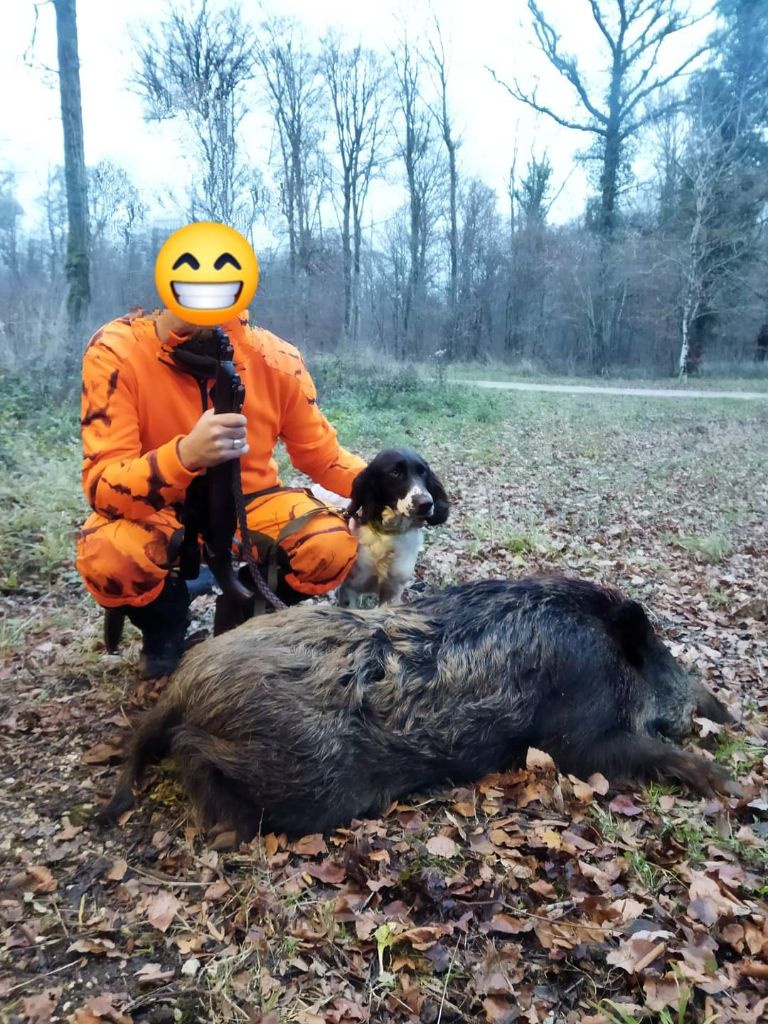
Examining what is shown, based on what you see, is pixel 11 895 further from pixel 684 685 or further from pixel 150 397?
pixel 684 685

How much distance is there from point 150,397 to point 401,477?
4.46 feet

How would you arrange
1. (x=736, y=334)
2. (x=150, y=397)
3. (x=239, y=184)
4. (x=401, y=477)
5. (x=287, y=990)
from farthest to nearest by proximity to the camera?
(x=736, y=334) → (x=239, y=184) → (x=401, y=477) → (x=150, y=397) → (x=287, y=990)

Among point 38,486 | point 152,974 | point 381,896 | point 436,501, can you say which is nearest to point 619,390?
point 38,486

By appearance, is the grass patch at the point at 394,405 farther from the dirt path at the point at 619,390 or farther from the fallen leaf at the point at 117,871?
the fallen leaf at the point at 117,871

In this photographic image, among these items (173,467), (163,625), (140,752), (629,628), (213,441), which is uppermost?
(213,441)

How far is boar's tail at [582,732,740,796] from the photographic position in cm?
272

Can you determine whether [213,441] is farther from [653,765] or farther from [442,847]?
[653,765]

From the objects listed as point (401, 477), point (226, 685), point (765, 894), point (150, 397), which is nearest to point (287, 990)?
point (226, 685)

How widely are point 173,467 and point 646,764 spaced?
2.06 m

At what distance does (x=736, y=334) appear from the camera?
2781 centimetres

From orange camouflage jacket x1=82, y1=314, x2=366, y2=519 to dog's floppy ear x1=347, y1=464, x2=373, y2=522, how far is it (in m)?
0.50

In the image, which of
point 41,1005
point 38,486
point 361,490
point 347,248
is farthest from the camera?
point 347,248

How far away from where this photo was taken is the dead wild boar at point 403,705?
2387 millimetres

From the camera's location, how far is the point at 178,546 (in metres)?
3.16
